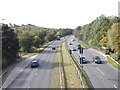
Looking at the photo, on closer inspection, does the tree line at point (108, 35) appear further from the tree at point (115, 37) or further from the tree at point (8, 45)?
the tree at point (8, 45)

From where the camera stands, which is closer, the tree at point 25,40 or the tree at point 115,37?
the tree at point 115,37

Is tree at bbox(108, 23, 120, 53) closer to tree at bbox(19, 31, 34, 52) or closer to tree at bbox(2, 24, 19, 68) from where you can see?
tree at bbox(2, 24, 19, 68)

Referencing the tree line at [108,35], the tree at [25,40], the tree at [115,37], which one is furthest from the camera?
the tree at [25,40]

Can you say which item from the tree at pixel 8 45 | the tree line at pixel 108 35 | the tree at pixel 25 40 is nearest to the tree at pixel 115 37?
the tree line at pixel 108 35

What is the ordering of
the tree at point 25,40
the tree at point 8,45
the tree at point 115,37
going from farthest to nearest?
the tree at point 25,40, the tree at point 115,37, the tree at point 8,45

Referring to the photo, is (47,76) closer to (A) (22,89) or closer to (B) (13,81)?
(B) (13,81)

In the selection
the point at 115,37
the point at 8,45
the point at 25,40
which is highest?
the point at 115,37

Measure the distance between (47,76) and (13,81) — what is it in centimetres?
477

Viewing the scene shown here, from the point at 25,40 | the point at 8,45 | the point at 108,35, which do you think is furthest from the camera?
the point at 25,40

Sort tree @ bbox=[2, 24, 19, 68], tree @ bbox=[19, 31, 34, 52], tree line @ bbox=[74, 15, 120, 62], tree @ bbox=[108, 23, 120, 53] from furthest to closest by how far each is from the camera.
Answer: tree @ bbox=[19, 31, 34, 52] → tree line @ bbox=[74, 15, 120, 62] → tree @ bbox=[108, 23, 120, 53] → tree @ bbox=[2, 24, 19, 68]

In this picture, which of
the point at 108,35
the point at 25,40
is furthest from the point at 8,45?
the point at 25,40

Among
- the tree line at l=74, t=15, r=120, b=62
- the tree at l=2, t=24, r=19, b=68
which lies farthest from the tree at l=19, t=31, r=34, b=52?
the tree line at l=74, t=15, r=120, b=62

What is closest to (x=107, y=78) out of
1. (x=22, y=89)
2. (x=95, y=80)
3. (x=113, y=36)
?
(x=95, y=80)

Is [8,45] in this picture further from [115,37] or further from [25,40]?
[25,40]
